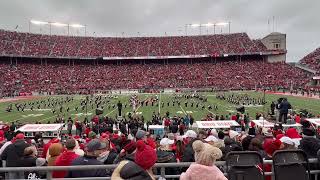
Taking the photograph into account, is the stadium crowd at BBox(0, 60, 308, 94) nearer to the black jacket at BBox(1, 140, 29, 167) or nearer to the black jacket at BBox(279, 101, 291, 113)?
the black jacket at BBox(279, 101, 291, 113)

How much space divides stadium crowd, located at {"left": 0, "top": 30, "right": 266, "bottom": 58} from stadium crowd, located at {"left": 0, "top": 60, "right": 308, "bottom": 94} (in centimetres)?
300

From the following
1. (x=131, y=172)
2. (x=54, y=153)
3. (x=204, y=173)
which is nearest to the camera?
(x=131, y=172)

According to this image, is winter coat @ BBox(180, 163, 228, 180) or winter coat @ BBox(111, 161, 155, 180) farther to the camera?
winter coat @ BBox(180, 163, 228, 180)

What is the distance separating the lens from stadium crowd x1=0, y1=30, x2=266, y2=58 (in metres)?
87.4

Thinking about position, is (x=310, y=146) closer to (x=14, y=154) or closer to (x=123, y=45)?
(x=14, y=154)

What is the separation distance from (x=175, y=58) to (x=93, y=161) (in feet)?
282

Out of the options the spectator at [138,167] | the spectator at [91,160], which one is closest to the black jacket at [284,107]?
the spectator at [91,160]

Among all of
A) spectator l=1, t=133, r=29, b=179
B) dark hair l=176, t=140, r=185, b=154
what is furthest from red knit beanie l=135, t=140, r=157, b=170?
dark hair l=176, t=140, r=185, b=154

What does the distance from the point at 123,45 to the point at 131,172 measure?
93.2m

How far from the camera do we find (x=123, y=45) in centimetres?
9588

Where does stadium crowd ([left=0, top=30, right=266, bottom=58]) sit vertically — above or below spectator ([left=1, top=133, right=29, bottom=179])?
above

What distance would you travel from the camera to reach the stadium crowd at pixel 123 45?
287 feet

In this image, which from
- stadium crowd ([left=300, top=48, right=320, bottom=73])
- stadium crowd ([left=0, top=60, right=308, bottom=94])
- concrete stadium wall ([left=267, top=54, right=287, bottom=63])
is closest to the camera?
stadium crowd ([left=0, top=60, right=308, bottom=94])

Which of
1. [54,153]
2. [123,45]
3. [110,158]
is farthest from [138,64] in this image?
[54,153]
